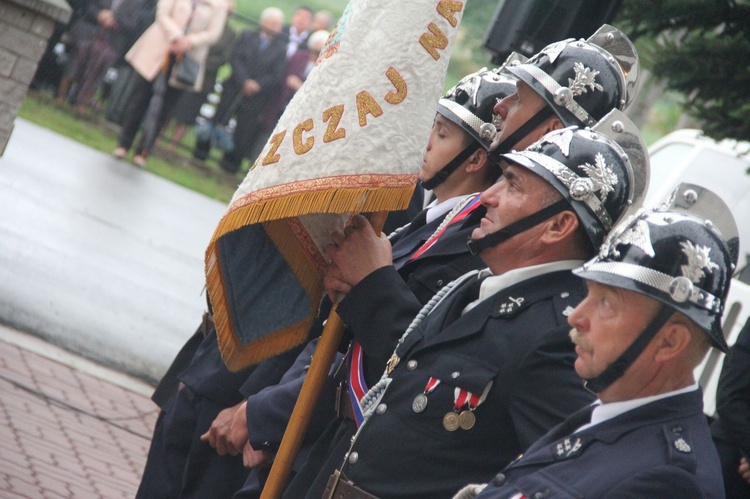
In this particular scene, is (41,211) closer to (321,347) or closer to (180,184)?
(180,184)

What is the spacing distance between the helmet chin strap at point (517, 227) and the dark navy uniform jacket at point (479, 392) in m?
0.14

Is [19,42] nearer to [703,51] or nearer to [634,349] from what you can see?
[703,51]

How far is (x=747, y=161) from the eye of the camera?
348 inches

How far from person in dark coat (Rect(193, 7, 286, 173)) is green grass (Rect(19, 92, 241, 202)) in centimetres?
66

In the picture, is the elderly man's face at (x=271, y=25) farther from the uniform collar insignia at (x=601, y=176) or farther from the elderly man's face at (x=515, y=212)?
the uniform collar insignia at (x=601, y=176)

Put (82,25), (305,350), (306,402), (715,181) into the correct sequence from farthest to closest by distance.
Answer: (82,25) < (715,181) < (305,350) < (306,402)

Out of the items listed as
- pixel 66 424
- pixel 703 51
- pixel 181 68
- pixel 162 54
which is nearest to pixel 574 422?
pixel 66 424

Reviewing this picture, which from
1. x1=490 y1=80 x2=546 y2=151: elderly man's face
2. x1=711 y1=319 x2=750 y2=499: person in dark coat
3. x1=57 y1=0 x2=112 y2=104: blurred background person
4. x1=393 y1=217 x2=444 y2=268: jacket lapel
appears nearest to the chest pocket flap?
x1=393 y1=217 x2=444 y2=268: jacket lapel

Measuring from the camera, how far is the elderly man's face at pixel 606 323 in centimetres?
264

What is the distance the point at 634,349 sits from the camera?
2.62m

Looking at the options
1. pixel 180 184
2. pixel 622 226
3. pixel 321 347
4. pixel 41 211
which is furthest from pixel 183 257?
pixel 622 226

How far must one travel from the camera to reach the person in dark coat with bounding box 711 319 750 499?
247 inches

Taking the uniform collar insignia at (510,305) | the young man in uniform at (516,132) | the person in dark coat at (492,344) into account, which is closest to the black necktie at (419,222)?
the young man in uniform at (516,132)

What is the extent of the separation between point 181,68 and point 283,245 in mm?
12875
